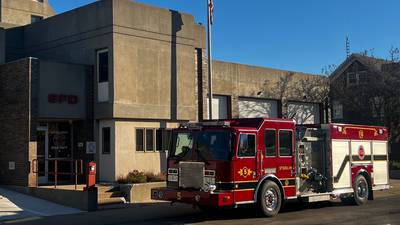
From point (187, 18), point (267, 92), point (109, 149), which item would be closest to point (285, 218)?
point (109, 149)

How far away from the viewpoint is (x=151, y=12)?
22828 millimetres

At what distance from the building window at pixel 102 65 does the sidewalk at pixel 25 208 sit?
5.48 meters

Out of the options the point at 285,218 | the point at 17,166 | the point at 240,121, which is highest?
the point at 240,121

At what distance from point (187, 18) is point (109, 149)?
23.0 ft

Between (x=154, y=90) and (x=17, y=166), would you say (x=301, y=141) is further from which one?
(x=17, y=166)

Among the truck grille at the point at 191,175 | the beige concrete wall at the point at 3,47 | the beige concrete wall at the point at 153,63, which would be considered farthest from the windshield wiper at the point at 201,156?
the beige concrete wall at the point at 3,47

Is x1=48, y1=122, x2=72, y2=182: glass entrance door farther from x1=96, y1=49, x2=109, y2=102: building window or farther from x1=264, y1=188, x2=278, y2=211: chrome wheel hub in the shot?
x1=264, y1=188, x2=278, y2=211: chrome wheel hub

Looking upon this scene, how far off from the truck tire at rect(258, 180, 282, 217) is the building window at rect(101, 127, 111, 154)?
8.55 m

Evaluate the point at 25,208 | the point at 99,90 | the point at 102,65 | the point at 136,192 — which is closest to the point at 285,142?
the point at 136,192

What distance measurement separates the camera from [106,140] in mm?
21609

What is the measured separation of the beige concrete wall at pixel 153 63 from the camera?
21.4m

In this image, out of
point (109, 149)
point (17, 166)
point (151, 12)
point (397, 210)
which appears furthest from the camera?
point (151, 12)

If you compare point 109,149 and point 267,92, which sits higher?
point 267,92

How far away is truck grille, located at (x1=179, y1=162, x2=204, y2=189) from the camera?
13930 millimetres
